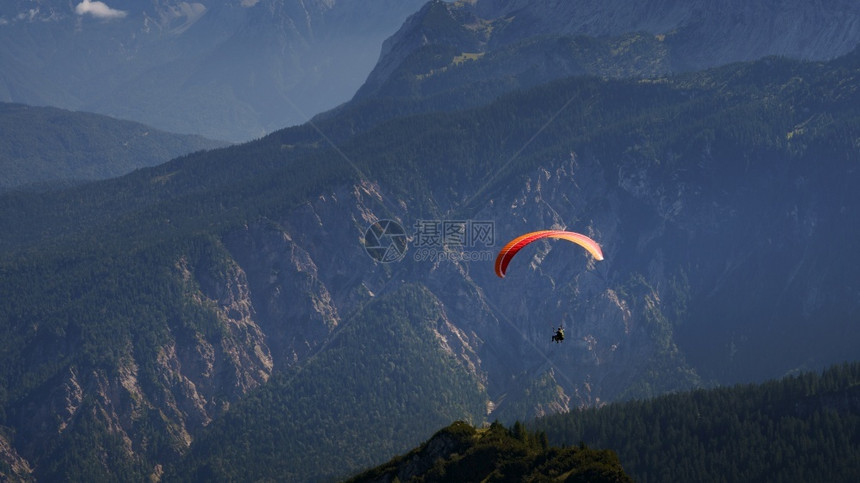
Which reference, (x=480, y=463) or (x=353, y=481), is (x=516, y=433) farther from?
(x=353, y=481)

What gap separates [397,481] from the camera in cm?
18138

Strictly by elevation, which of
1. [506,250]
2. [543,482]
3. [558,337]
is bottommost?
[543,482]

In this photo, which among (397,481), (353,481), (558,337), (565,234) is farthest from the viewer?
(353,481)

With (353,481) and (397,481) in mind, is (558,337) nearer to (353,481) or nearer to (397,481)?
(397,481)

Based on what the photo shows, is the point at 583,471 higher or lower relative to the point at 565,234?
lower

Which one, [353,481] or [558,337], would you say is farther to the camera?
[353,481]

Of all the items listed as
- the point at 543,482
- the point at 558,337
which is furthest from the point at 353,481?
the point at 558,337

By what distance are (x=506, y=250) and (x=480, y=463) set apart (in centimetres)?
2856

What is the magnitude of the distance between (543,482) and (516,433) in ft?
71.4

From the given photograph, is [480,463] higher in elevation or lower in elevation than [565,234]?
lower

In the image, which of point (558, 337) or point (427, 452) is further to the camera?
point (427, 452)

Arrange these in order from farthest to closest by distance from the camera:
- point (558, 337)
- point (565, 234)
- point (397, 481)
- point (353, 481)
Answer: point (353, 481) → point (397, 481) → point (565, 234) → point (558, 337)

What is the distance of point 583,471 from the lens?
6314 inches

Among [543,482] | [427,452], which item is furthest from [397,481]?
[543,482]
